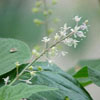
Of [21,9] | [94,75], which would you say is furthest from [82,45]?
[94,75]

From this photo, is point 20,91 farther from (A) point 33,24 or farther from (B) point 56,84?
(A) point 33,24

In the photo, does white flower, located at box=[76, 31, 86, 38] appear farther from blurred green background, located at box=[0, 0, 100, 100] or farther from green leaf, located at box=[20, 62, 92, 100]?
blurred green background, located at box=[0, 0, 100, 100]

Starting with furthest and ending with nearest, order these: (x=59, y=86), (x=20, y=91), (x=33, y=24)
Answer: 1. (x=33, y=24)
2. (x=59, y=86)
3. (x=20, y=91)

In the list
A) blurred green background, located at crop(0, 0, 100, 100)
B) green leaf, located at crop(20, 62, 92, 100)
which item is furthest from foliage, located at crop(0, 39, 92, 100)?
blurred green background, located at crop(0, 0, 100, 100)

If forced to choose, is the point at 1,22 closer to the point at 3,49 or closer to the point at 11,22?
the point at 11,22

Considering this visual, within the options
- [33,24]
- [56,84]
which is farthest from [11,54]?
[33,24]

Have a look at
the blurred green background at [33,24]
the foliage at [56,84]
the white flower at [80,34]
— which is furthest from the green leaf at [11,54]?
the blurred green background at [33,24]
